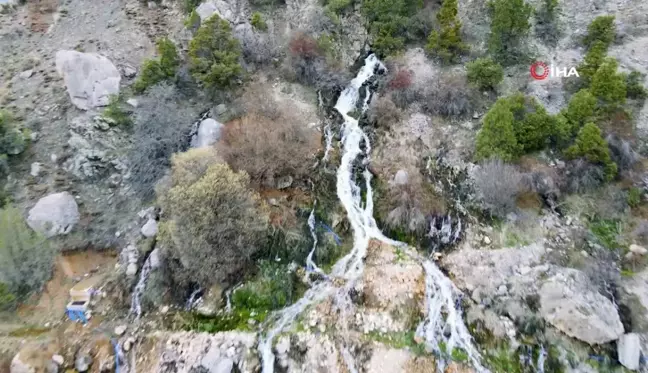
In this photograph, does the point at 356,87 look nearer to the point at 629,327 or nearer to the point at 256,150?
the point at 256,150

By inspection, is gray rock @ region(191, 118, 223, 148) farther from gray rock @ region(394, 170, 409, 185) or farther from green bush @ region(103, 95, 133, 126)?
gray rock @ region(394, 170, 409, 185)

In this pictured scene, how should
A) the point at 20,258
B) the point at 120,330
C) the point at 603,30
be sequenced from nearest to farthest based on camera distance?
the point at 120,330, the point at 20,258, the point at 603,30

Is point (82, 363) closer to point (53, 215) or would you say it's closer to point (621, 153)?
point (53, 215)

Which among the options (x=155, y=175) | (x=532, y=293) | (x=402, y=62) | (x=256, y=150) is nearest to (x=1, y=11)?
(x=155, y=175)

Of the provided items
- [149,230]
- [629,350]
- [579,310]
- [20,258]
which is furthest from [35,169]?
[629,350]

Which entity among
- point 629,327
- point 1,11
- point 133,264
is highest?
point 1,11

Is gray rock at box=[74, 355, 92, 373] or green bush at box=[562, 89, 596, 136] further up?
green bush at box=[562, 89, 596, 136]

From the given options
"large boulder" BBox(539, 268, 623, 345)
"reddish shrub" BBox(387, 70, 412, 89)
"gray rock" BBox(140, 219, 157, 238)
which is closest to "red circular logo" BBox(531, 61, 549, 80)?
"reddish shrub" BBox(387, 70, 412, 89)
